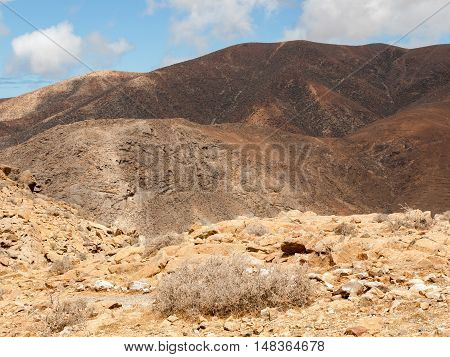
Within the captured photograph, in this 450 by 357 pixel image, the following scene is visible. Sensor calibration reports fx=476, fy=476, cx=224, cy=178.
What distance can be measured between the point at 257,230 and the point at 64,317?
5653mm

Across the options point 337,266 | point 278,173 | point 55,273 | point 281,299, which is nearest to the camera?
point 281,299

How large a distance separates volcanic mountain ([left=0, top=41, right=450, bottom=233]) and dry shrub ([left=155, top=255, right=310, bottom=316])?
18.4 metres

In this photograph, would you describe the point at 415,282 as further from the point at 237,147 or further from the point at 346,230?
the point at 237,147

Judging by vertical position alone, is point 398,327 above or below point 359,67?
below

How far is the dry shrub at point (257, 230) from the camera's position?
1071 centimetres

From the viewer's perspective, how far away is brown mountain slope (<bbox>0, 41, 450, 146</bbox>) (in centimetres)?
6284

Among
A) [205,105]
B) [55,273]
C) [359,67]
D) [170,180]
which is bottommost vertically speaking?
[55,273]

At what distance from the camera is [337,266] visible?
7.07 m

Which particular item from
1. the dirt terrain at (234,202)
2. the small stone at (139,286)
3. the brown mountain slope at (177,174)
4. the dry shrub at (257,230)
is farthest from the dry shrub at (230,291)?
the brown mountain slope at (177,174)

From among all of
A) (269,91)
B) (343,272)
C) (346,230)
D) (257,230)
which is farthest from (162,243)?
(269,91)

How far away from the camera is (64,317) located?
5.84 metres

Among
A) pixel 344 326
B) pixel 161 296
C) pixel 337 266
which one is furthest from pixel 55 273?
pixel 344 326

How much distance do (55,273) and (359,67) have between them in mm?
79004
